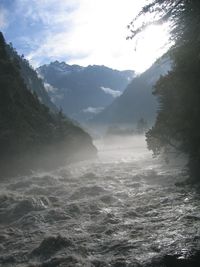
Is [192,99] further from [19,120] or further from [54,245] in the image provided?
[19,120]

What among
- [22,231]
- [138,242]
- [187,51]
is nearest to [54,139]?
[22,231]

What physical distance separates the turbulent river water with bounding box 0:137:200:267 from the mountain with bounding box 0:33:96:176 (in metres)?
26.2

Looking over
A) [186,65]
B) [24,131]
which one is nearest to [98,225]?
[186,65]

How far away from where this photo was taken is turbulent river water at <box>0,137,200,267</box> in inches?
834

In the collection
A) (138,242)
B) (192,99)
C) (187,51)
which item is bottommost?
(138,242)

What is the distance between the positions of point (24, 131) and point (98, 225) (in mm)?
50658

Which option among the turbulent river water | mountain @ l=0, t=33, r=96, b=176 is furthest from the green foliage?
mountain @ l=0, t=33, r=96, b=176

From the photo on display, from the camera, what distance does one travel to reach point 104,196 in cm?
4072

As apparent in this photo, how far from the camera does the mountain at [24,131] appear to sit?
236ft

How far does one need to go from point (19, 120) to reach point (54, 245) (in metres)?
55.0

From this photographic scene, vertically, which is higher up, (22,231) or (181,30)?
(181,30)

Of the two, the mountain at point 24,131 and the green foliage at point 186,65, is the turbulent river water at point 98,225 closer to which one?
the green foliage at point 186,65

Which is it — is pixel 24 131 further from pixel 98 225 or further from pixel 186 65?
pixel 186 65

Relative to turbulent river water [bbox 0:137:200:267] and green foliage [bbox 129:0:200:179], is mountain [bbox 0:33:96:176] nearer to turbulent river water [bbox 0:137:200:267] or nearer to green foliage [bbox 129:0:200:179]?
turbulent river water [bbox 0:137:200:267]
